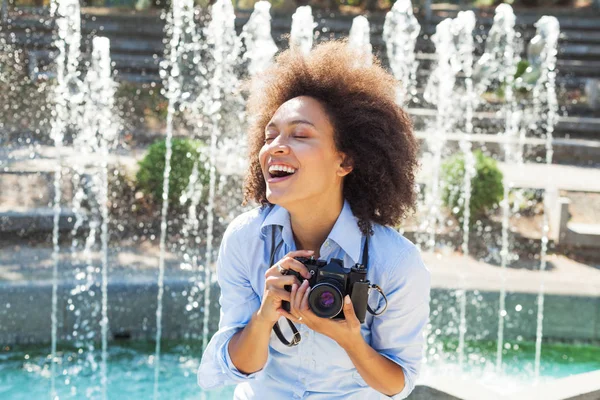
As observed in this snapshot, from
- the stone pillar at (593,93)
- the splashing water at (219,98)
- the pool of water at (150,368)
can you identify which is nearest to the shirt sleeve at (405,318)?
the pool of water at (150,368)

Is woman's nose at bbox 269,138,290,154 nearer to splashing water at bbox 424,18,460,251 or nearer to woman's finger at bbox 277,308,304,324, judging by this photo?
woman's finger at bbox 277,308,304,324

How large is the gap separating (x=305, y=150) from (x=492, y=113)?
11.1 meters

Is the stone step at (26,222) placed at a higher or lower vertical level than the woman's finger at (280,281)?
lower

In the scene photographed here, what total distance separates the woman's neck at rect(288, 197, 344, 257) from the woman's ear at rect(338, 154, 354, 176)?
0.22ft

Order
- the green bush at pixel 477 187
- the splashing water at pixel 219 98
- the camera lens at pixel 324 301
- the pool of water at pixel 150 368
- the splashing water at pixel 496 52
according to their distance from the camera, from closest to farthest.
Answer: the camera lens at pixel 324 301, the pool of water at pixel 150 368, the splashing water at pixel 219 98, the green bush at pixel 477 187, the splashing water at pixel 496 52

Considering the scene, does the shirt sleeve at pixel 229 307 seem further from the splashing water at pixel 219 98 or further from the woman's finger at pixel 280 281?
the splashing water at pixel 219 98

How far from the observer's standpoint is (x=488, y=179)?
8141 millimetres

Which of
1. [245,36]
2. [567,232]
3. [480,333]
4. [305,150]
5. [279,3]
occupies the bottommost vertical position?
[480,333]

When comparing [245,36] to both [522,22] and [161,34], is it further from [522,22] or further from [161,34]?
[522,22]

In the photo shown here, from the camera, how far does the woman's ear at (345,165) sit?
1990 mm

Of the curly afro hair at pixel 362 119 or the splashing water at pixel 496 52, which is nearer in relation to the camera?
the curly afro hair at pixel 362 119

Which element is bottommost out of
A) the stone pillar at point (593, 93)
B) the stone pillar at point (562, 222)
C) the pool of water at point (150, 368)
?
the pool of water at point (150, 368)

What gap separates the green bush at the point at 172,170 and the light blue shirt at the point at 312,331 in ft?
20.5

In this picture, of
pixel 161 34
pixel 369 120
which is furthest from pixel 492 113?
pixel 369 120
